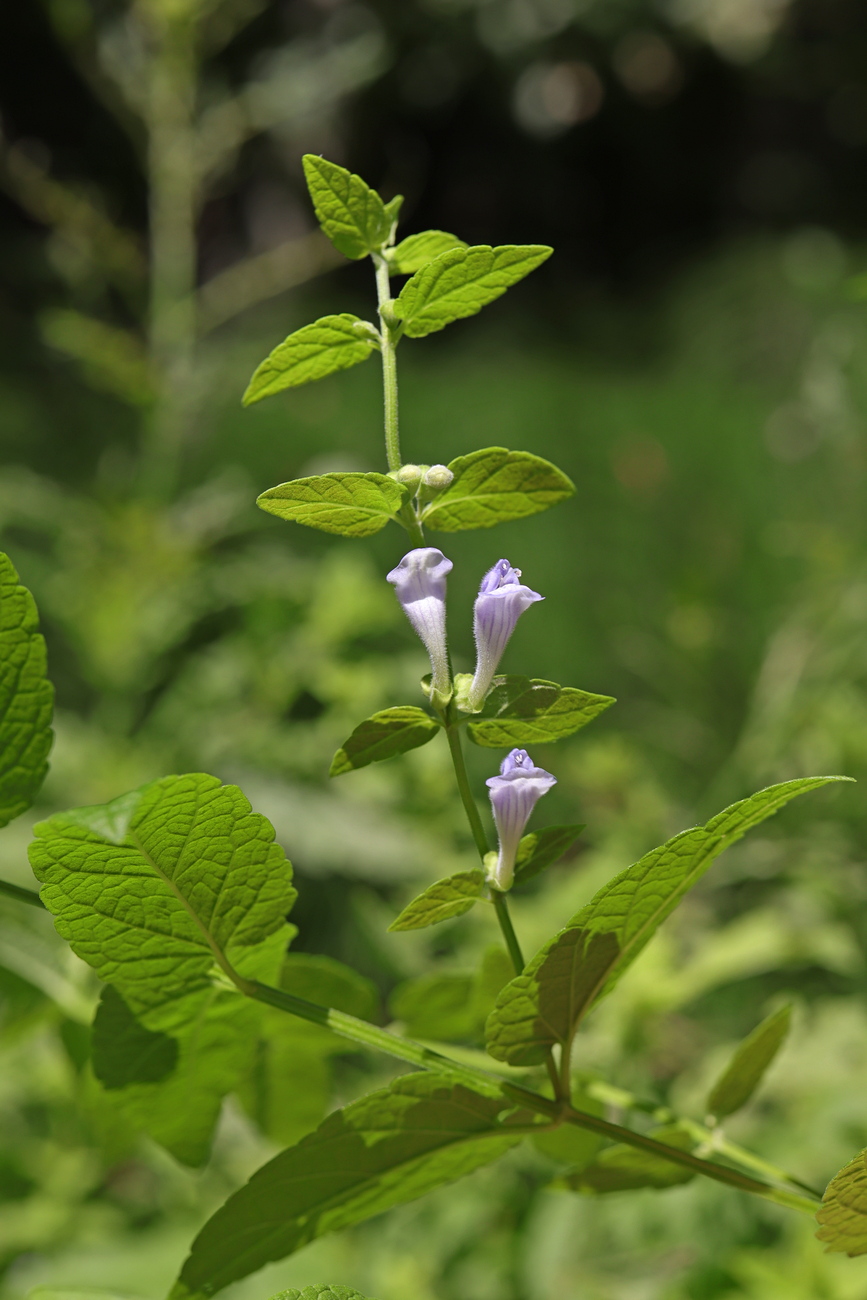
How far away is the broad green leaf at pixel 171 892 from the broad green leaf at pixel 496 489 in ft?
0.29

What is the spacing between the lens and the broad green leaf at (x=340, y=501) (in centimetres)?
24

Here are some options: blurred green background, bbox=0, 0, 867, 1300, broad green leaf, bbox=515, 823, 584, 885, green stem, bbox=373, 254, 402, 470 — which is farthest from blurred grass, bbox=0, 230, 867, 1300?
green stem, bbox=373, 254, 402, 470

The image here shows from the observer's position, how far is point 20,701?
28 cm

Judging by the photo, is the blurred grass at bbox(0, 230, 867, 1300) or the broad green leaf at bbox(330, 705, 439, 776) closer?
the broad green leaf at bbox(330, 705, 439, 776)

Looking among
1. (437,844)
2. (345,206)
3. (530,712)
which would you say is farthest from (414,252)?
(437,844)

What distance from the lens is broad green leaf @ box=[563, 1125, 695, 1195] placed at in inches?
12.2

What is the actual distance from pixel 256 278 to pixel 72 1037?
970 millimetres

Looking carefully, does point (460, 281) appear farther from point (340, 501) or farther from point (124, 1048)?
point (124, 1048)

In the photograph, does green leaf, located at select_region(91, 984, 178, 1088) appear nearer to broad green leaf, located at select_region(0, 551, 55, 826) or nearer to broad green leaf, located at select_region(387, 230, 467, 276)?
broad green leaf, located at select_region(0, 551, 55, 826)

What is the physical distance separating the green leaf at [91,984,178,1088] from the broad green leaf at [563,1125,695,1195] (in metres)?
0.12

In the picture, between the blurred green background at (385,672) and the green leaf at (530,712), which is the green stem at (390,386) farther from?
the blurred green background at (385,672)

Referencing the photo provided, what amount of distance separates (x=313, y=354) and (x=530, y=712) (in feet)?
0.36

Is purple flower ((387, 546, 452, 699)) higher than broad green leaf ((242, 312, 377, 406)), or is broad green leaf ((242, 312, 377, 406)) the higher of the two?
broad green leaf ((242, 312, 377, 406))

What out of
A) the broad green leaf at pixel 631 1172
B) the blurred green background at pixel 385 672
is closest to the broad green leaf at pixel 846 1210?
the broad green leaf at pixel 631 1172
